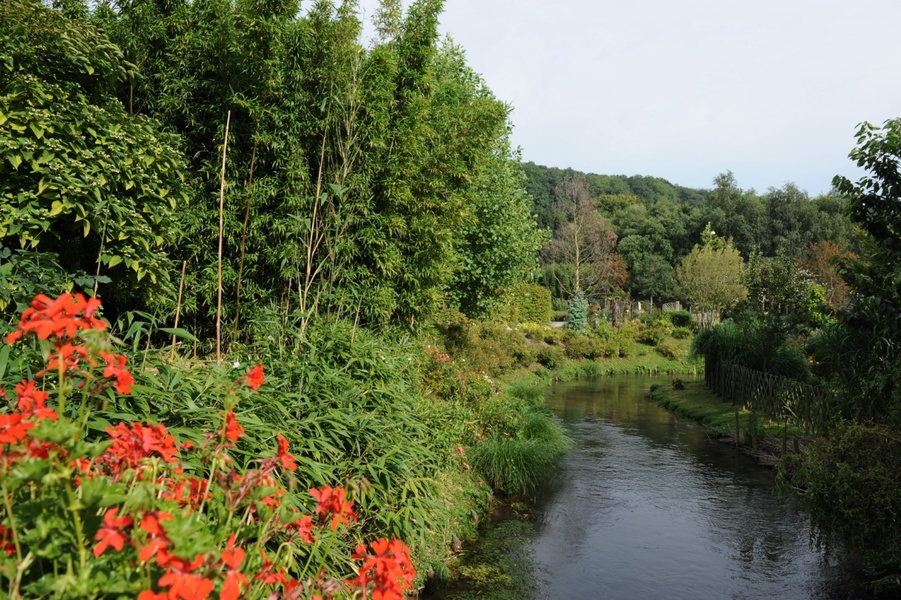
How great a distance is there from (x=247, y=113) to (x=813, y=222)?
140ft

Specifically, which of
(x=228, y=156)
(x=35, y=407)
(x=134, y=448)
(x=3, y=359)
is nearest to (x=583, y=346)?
(x=228, y=156)

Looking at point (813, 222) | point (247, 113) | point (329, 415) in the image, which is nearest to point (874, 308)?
point (329, 415)

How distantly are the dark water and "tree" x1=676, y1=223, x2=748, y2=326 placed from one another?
1943 centimetres

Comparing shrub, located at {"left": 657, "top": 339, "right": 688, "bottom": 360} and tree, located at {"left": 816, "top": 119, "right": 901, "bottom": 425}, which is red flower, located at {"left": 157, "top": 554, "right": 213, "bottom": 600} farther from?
shrub, located at {"left": 657, "top": 339, "right": 688, "bottom": 360}

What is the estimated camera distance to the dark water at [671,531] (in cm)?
664

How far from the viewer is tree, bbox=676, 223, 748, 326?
1229 inches

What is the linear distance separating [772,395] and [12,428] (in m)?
15.0

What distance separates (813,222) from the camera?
4122 cm

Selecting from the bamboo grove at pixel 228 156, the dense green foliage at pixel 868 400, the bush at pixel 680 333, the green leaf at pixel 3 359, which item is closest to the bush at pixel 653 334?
the bush at pixel 680 333

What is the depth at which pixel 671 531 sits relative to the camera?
8.29m

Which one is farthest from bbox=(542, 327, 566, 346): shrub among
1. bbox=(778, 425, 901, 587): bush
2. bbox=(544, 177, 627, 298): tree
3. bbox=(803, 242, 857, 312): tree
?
bbox=(778, 425, 901, 587): bush

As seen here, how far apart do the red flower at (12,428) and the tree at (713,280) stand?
3159 centimetres

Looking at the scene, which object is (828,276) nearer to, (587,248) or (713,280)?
(713,280)

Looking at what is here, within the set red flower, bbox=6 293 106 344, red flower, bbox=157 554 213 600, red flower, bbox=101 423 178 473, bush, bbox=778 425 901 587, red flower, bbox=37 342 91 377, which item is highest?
red flower, bbox=6 293 106 344
